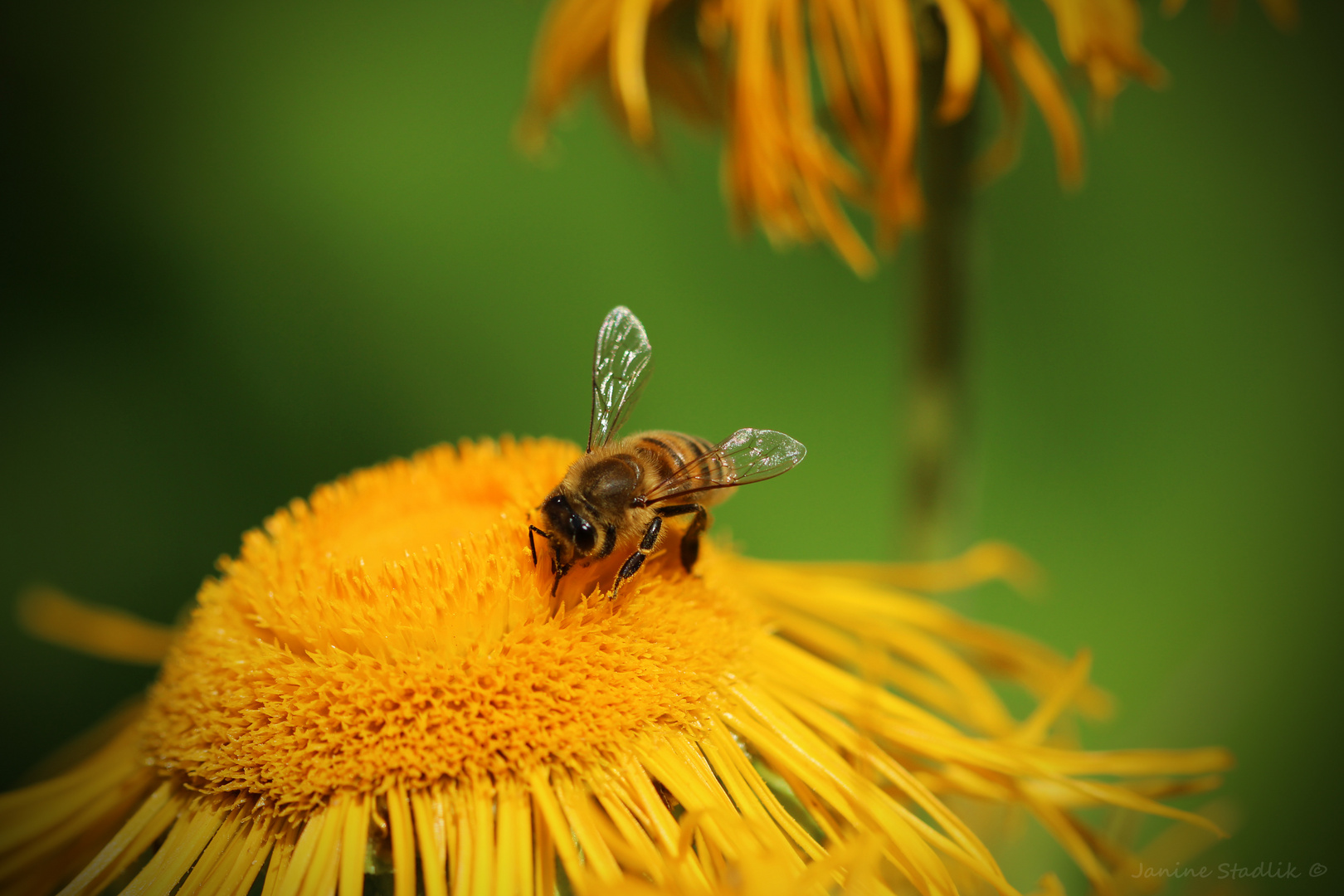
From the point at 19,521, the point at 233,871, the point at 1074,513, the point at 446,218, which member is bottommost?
the point at 1074,513

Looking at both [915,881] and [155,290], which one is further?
[155,290]

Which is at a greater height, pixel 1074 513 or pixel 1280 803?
pixel 1074 513

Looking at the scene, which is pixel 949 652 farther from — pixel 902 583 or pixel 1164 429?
pixel 1164 429

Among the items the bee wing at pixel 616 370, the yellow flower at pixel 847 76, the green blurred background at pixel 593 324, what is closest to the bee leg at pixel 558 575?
the bee wing at pixel 616 370

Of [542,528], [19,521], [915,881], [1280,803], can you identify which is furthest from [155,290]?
[1280,803]

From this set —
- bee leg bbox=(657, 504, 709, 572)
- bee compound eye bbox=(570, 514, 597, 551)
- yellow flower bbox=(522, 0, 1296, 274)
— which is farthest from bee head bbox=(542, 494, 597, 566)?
yellow flower bbox=(522, 0, 1296, 274)
